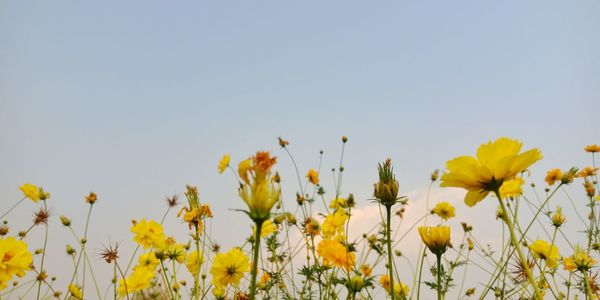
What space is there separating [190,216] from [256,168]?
3.55 ft

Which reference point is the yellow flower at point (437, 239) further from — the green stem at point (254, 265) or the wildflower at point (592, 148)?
the wildflower at point (592, 148)

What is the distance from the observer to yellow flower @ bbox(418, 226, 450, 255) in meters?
1.22

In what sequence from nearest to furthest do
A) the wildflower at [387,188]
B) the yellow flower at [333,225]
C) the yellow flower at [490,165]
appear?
the yellow flower at [490,165] → the wildflower at [387,188] → the yellow flower at [333,225]

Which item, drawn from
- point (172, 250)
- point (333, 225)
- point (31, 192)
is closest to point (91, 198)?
point (31, 192)

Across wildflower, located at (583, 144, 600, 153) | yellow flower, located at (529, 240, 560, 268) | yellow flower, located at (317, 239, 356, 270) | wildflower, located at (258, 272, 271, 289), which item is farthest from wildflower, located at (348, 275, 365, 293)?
wildflower, located at (583, 144, 600, 153)

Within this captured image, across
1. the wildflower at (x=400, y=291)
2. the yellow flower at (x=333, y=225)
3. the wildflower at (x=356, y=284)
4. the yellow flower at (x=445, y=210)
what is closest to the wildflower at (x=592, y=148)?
the yellow flower at (x=445, y=210)

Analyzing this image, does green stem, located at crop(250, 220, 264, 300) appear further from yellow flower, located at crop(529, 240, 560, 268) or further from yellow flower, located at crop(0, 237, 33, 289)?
yellow flower, located at crop(529, 240, 560, 268)

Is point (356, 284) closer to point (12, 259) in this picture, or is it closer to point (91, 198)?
point (12, 259)

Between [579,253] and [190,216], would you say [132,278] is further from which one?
[579,253]

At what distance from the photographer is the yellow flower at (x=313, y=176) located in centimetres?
384

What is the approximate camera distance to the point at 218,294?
213 cm

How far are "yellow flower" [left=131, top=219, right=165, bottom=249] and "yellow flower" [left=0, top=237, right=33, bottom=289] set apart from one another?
2.83 ft

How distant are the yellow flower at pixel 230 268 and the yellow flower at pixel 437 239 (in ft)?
2.95

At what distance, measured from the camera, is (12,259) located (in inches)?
66.4
